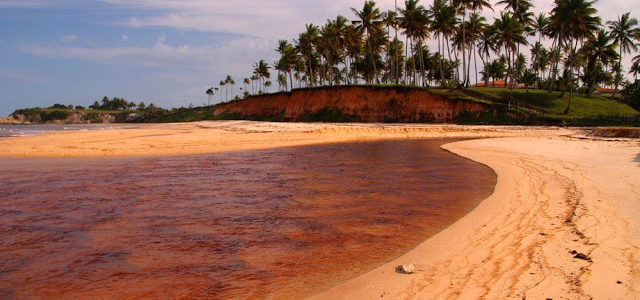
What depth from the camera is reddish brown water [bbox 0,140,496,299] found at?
5.01 m

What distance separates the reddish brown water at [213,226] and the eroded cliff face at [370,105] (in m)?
37.8

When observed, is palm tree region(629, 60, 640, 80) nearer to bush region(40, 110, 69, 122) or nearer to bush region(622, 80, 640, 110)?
bush region(622, 80, 640, 110)

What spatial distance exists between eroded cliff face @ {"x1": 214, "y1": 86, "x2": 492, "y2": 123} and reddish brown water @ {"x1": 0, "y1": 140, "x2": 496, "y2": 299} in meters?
37.8

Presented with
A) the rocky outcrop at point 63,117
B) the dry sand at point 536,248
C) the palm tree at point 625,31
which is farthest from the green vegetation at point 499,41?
the rocky outcrop at point 63,117

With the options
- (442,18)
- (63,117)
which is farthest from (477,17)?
(63,117)

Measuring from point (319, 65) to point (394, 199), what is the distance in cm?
8284

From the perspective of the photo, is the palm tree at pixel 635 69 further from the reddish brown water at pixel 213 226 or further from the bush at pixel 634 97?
the reddish brown water at pixel 213 226

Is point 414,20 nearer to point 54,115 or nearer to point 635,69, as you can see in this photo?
point 635,69

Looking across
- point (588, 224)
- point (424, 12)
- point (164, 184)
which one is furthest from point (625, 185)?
point (424, 12)

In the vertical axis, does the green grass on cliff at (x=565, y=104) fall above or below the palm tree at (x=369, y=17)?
below

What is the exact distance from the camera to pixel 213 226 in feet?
24.3

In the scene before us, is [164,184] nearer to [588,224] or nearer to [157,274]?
[157,274]

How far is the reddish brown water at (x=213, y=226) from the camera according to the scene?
5.01m

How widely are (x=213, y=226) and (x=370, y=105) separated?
51.0 metres
